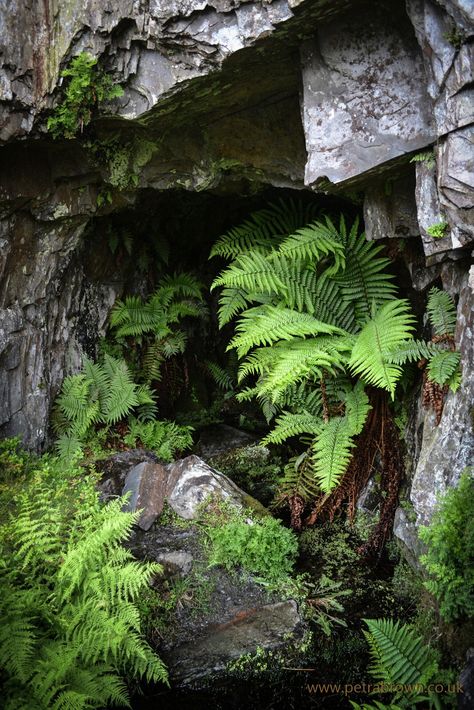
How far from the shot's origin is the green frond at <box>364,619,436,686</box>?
11.2ft

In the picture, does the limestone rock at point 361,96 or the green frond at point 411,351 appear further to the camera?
the green frond at point 411,351

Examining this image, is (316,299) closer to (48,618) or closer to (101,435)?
(101,435)

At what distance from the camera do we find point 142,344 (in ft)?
22.6

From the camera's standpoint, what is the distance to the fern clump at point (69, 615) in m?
3.30

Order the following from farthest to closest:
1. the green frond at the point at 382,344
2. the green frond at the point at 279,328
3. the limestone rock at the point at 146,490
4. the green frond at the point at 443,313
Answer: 1. the limestone rock at the point at 146,490
2. the green frond at the point at 279,328
3. the green frond at the point at 443,313
4. the green frond at the point at 382,344

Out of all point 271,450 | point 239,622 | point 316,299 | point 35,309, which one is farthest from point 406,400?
point 35,309

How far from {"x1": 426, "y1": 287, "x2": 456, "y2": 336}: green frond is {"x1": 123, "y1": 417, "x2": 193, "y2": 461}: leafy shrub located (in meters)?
2.95

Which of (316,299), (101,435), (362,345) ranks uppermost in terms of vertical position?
(316,299)

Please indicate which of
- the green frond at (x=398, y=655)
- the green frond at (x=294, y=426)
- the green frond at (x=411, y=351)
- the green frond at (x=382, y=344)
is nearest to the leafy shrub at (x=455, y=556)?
the green frond at (x=398, y=655)

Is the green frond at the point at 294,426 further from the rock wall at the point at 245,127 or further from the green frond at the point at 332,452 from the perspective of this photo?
the rock wall at the point at 245,127

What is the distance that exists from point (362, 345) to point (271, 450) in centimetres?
215

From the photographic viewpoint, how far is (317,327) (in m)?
4.87

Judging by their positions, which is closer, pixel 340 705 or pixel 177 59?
pixel 340 705

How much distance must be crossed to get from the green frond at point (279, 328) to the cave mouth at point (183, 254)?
60.5 inches
